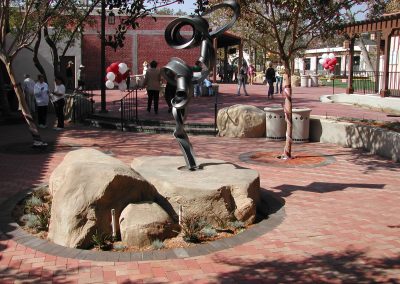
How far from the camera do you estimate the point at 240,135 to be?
13.2 meters

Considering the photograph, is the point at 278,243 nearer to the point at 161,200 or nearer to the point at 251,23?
the point at 161,200

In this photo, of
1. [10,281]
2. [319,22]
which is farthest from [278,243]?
[319,22]

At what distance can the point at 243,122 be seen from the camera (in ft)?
43.0

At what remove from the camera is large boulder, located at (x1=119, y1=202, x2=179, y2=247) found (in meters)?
5.57

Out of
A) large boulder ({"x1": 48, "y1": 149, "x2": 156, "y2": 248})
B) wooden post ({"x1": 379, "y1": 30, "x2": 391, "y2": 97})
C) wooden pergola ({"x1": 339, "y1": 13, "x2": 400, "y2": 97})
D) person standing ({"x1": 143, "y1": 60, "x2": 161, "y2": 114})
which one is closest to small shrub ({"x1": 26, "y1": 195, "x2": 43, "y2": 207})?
large boulder ({"x1": 48, "y1": 149, "x2": 156, "y2": 248})

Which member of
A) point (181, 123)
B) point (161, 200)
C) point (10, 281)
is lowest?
point (10, 281)

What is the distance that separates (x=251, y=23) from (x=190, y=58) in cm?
2687

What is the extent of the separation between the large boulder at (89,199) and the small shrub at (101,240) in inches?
1.7

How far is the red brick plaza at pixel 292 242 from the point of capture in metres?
4.71

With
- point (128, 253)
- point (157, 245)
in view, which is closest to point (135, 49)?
point (157, 245)

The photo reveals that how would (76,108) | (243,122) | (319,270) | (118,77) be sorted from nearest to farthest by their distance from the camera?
(319,270) → (243,122) → (76,108) → (118,77)

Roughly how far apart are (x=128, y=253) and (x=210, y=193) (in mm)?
1350

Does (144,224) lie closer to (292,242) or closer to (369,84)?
(292,242)

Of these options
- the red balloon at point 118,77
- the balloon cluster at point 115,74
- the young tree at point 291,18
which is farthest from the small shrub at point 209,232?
the red balloon at point 118,77
